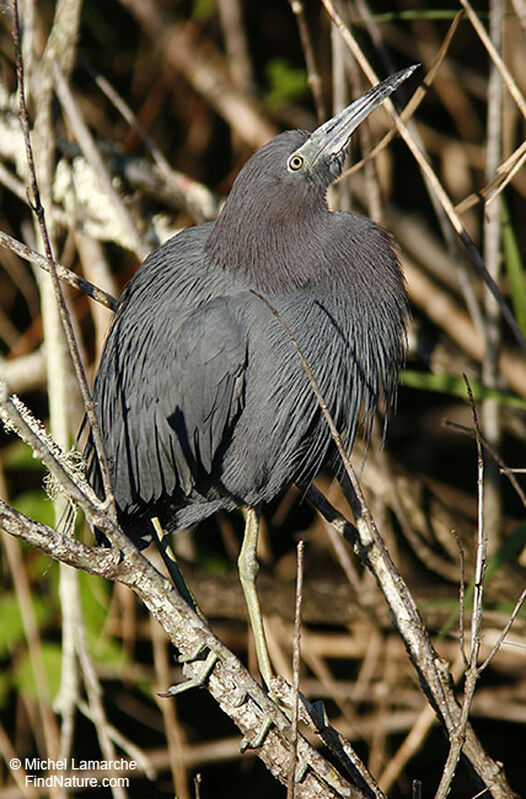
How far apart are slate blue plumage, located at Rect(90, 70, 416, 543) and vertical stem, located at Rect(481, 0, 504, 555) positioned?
54cm

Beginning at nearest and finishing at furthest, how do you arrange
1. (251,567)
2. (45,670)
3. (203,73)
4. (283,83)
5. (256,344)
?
(256,344), (251,567), (45,670), (203,73), (283,83)

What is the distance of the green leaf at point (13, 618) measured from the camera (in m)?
3.42

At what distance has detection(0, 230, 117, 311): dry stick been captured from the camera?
1817mm

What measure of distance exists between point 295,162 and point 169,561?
1.03 m

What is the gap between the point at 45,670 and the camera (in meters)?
3.38

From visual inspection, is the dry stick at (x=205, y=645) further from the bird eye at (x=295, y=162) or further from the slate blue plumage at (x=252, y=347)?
the bird eye at (x=295, y=162)

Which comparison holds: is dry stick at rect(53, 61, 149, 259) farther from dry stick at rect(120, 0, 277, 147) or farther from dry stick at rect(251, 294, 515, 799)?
dry stick at rect(120, 0, 277, 147)

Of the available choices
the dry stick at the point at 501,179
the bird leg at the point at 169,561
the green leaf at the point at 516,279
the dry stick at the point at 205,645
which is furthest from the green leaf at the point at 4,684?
the dry stick at the point at 501,179

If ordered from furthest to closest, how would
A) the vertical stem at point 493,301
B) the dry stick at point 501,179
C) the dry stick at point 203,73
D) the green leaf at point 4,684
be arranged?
the dry stick at point 203,73 → the green leaf at point 4,684 → the vertical stem at point 493,301 → the dry stick at point 501,179

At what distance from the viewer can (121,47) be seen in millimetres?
4336

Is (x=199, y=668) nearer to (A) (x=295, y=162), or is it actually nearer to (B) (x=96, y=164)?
(A) (x=295, y=162)

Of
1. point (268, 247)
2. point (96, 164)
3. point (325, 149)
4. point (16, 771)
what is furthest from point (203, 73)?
point (16, 771)

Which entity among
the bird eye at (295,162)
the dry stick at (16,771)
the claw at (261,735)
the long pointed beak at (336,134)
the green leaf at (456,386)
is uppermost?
the long pointed beak at (336,134)

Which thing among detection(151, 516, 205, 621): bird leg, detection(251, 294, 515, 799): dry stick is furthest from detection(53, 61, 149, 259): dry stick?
detection(251, 294, 515, 799): dry stick
